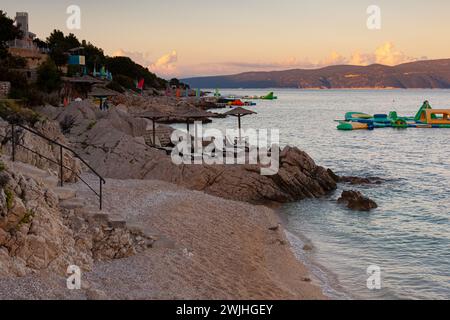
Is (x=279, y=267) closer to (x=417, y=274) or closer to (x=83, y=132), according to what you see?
(x=417, y=274)

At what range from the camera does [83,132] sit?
82.3 feet

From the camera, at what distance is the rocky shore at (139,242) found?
29.4ft

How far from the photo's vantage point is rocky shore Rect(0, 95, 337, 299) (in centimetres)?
897

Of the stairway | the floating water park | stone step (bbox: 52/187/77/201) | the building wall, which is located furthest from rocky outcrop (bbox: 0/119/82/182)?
the floating water park

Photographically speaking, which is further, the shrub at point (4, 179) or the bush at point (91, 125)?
the bush at point (91, 125)

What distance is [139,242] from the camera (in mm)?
11234

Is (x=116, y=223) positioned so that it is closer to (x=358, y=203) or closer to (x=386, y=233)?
(x=386, y=233)

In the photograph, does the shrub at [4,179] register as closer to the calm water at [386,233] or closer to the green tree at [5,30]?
the calm water at [386,233]

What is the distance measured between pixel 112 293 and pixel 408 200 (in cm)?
1835

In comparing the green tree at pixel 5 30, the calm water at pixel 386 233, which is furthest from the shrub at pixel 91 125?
the green tree at pixel 5 30

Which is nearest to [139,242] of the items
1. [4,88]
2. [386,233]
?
[386,233]

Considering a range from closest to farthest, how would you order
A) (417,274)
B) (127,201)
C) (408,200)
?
1. (417,274)
2. (127,201)
3. (408,200)
